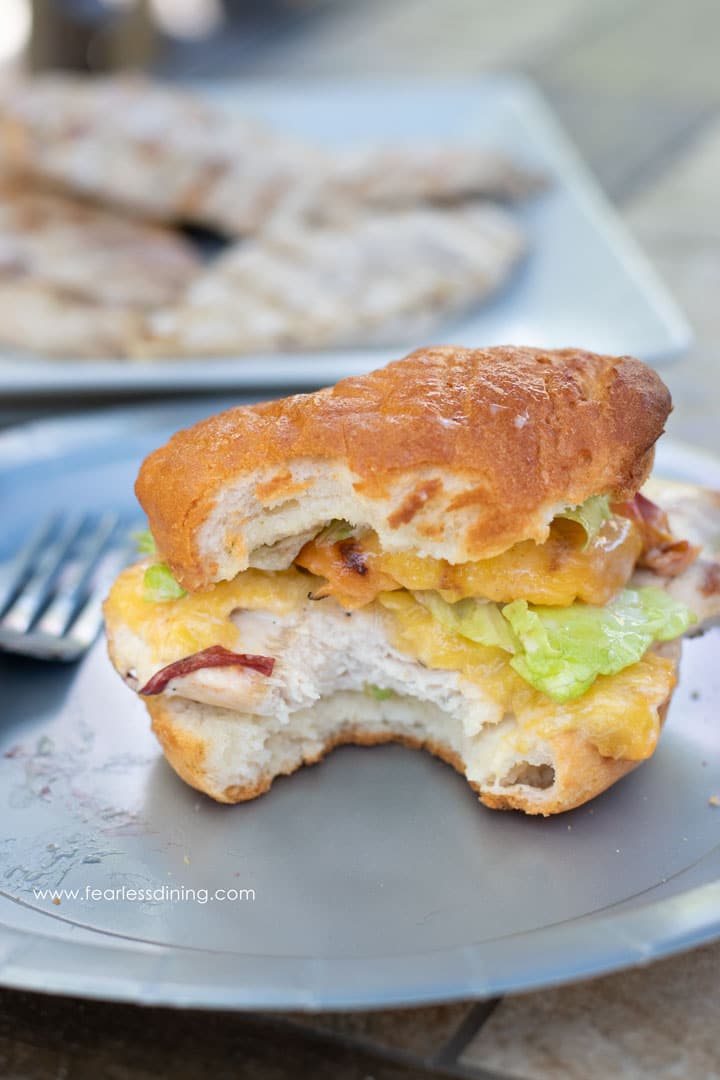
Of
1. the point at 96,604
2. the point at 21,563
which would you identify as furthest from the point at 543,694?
the point at 21,563

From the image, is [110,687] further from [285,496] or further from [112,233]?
[112,233]

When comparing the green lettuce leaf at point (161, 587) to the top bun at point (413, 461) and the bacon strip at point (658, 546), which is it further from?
the bacon strip at point (658, 546)

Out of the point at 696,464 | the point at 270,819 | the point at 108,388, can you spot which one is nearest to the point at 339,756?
the point at 270,819

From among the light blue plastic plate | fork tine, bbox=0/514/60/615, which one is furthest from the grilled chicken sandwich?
the light blue plastic plate

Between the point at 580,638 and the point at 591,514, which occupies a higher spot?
the point at 591,514

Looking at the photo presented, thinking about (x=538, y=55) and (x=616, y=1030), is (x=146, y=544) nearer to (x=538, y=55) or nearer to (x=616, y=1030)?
(x=616, y=1030)

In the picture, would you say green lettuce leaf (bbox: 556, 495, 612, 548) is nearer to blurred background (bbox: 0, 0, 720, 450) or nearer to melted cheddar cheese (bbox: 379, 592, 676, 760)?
melted cheddar cheese (bbox: 379, 592, 676, 760)
